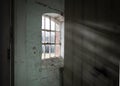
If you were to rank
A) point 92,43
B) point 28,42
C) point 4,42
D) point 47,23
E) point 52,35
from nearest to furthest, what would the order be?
point 92,43, point 4,42, point 28,42, point 47,23, point 52,35

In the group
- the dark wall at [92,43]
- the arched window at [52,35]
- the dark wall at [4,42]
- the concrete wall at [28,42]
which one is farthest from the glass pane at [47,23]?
the dark wall at [92,43]

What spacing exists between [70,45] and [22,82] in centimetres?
133

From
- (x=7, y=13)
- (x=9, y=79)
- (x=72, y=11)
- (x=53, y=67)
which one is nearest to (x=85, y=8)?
(x=72, y=11)

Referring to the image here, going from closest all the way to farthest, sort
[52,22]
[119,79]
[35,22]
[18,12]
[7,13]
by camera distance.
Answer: [119,79], [7,13], [18,12], [35,22], [52,22]

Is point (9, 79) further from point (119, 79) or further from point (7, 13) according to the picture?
point (119, 79)

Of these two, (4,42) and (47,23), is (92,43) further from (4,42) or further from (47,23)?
(47,23)

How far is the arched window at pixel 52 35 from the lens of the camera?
8.95 feet

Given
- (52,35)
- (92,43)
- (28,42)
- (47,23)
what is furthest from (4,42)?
(52,35)

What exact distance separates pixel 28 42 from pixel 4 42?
0.65 metres

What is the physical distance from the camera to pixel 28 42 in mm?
2154

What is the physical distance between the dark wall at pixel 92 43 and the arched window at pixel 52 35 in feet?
6.25

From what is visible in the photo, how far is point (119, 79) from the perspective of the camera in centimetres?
54

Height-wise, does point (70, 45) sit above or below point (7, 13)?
below

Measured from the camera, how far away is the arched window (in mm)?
2727
